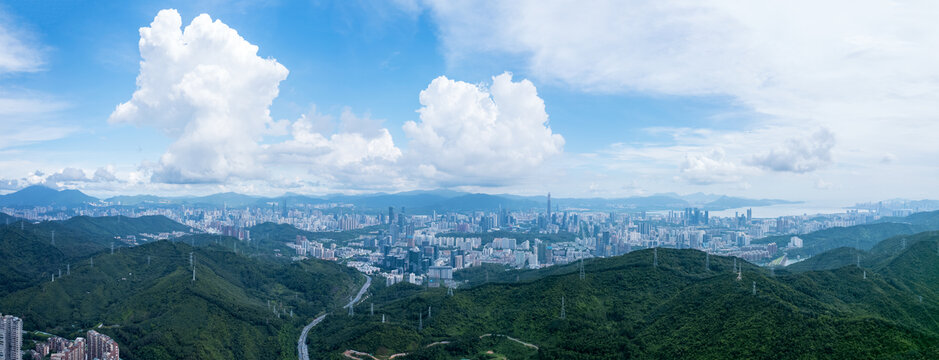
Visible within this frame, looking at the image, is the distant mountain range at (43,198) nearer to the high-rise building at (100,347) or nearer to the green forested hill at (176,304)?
the green forested hill at (176,304)

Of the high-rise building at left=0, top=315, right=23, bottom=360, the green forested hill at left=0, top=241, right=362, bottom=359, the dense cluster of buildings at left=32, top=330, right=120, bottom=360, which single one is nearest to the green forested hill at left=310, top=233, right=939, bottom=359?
the green forested hill at left=0, top=241, right=362, bottom=359

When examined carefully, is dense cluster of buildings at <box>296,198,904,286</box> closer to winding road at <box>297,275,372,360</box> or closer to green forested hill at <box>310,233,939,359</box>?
winding road at <box>297,275,372,360</box>

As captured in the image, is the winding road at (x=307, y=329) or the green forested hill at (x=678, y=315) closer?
the green forested hill at (x=678, y=315)

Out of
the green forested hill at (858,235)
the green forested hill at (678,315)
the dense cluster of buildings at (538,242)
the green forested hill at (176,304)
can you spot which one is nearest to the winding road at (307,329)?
the green forested hill at (176,304)

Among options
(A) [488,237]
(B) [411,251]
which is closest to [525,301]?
(B) [411,251]

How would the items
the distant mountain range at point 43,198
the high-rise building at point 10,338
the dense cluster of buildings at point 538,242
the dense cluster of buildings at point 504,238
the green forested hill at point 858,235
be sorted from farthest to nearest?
the distant mountain range at point 43,198 → the green forested hill at point 858,235 → the dense cluster of buildings at point 504,238 → the dense cluster of buildings at point 538,242 → the high-rise building at point 10,338

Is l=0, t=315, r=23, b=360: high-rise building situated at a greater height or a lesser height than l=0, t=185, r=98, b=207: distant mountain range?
lesser
